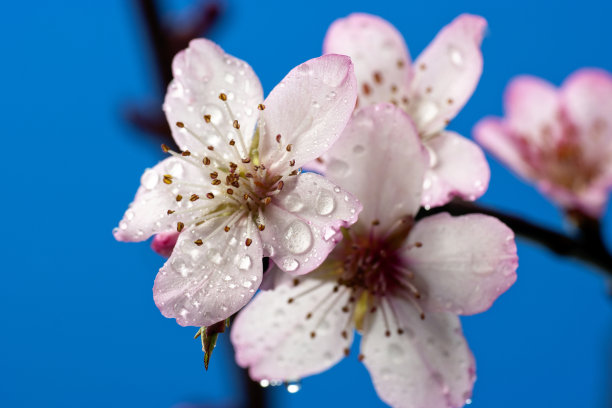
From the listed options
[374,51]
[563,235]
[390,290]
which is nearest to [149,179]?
[390,290]

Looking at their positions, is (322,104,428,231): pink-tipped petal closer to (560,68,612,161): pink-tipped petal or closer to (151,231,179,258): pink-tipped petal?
(151,231,179,258): pink-tipped petal

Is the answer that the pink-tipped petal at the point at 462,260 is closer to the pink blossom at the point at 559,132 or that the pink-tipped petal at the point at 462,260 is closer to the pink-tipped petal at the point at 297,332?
the pink-tipped petal at the point at 297,332

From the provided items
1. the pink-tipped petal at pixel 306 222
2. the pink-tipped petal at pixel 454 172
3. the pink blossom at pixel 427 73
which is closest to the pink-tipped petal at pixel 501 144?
the pink blossom at pixel 427 73

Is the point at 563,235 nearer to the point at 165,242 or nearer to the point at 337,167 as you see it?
the point at 337,167

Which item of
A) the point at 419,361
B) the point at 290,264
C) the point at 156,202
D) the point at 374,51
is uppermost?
the point at 374,51

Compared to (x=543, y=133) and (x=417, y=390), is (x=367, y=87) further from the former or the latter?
(x=543, y=133)

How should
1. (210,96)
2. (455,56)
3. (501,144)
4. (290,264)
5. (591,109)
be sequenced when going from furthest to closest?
(591,109) < (501,144) < (455,56) < (210,96) < (290,264)
